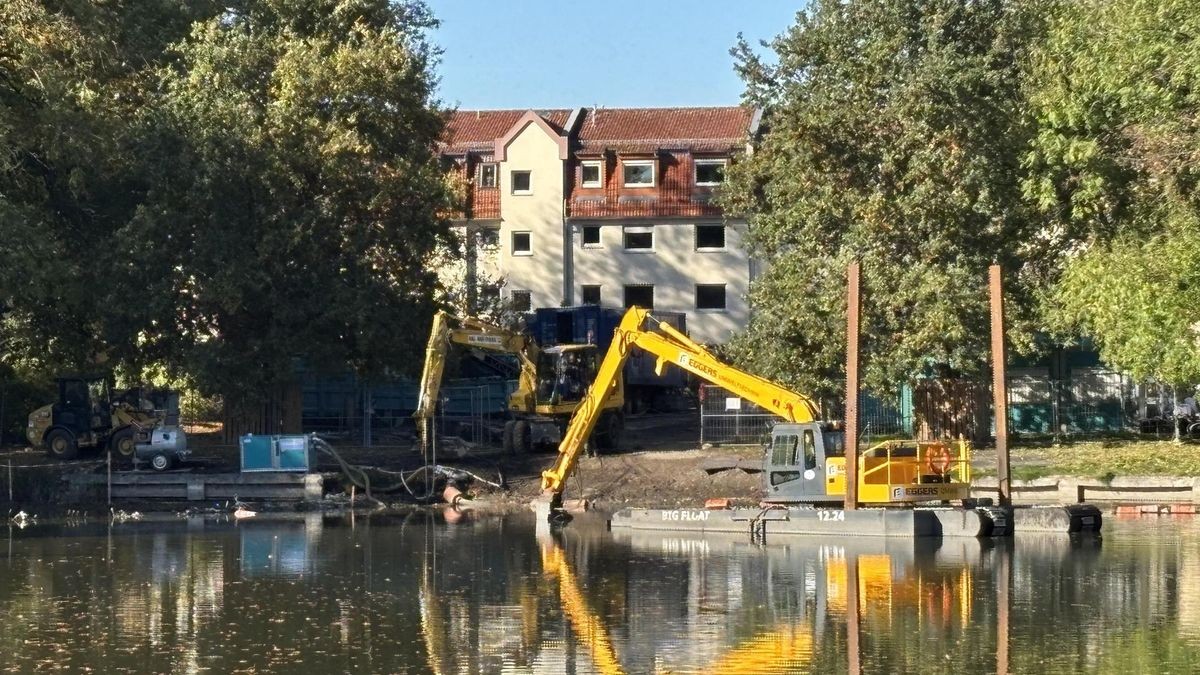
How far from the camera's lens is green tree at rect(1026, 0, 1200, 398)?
36469 mm

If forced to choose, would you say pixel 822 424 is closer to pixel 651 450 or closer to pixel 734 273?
pixel 651 450

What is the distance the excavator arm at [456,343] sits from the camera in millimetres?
42875

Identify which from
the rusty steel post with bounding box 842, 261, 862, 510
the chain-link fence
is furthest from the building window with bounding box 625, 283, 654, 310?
the rusty steel post with bounding box 842, 261, 862, 510

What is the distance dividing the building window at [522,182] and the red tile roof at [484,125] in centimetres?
227

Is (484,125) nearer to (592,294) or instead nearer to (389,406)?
(592,294)

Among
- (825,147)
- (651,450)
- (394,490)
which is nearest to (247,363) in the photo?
(394,490)

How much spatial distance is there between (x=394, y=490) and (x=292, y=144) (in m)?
10.1

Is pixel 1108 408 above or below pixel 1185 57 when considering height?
below

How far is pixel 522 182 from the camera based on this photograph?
72875 millimetres

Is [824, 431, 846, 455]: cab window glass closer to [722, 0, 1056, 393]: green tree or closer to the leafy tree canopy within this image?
[722, 0, 1056, 393]: green tree

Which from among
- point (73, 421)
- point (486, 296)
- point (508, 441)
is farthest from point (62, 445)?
point (486, 296)

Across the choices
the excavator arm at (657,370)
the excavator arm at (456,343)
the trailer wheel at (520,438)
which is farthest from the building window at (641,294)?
the excavator arm at (657,370)

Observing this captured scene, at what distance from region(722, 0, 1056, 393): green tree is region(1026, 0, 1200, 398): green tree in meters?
1.86

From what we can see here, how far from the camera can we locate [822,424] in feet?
114
